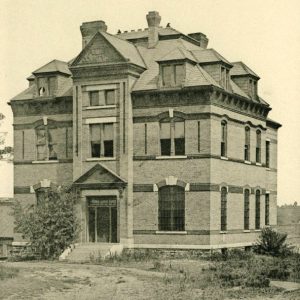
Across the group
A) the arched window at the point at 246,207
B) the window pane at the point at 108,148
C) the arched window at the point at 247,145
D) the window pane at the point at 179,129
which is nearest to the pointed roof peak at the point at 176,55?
the window pane at the point at 179,129

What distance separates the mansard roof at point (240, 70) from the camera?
39.9 metres

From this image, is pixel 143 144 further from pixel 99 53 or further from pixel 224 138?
pixel 99 53

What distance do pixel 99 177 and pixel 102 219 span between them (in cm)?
222

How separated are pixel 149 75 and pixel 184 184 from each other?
616cm

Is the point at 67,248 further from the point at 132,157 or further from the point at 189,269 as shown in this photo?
the point at 189,269

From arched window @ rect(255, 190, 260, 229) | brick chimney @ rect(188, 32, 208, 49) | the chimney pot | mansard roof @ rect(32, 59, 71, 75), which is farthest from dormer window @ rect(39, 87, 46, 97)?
arched window @ rect(255, 190, 260, 229)

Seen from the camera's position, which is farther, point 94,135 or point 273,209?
point 273,209

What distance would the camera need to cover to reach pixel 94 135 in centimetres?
3628

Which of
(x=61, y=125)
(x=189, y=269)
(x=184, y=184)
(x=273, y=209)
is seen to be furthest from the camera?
(x=273, y=209)

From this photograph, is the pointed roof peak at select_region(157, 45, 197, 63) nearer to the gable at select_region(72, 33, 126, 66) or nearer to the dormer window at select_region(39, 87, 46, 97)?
the gable at select_region(72, 33, 126, 66)

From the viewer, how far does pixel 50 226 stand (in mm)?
34750

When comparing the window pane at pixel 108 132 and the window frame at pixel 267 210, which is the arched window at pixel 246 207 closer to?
the window frame at pixel 267 210

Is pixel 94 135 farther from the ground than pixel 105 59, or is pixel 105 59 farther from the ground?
pixel 105 59

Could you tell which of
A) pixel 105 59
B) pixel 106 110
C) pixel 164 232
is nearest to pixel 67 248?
pixel 164 232
